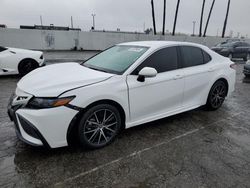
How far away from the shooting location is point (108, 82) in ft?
9.46

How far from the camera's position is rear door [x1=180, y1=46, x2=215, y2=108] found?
12.6ft

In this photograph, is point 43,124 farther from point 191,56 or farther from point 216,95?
point 216,95

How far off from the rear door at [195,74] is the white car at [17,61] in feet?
19.8

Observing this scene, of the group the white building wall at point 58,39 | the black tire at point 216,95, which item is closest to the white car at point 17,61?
the black tire at point 216,95

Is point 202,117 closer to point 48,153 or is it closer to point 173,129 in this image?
point 173,129

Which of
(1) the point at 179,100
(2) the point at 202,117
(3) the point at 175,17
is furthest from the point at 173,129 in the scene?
(3) the point at 175,17

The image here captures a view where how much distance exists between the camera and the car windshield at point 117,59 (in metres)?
3.28

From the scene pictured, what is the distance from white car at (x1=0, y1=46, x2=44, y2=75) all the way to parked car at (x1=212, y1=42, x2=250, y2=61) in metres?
14.0

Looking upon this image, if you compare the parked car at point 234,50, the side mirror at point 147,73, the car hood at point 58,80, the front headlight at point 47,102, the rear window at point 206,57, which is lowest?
the parked car at point 234,50

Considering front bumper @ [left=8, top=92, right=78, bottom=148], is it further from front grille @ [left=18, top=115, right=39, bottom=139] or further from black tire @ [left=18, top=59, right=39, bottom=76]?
black tire @ [left=18, top=59, right=39, bottom=76]

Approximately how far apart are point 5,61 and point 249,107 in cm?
782

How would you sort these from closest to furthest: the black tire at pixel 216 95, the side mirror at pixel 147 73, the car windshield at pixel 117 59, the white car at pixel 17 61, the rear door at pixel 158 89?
the side mirror at pixel 147 73
the rear door at pixel 158 89
the car windshield at pixel 117 59
the black tire at pixel 216 95
the white car at pixel 17 61

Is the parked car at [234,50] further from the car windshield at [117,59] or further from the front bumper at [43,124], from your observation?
the front bumper at [43,124]

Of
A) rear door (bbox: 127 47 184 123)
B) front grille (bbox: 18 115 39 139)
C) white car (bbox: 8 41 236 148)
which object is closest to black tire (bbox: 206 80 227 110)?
white car (bbox: 8 41 236 148)
